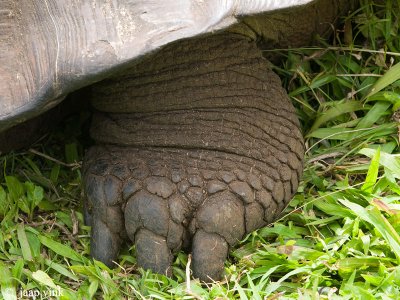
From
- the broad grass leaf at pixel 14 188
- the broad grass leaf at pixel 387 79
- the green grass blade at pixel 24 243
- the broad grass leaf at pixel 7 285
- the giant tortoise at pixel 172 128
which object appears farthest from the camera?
the broad grass leaf at pixel 387 79

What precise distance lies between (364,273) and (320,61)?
0.71 meters

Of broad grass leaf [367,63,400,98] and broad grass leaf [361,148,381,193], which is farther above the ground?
broad grass leaf [367,63,400,98]

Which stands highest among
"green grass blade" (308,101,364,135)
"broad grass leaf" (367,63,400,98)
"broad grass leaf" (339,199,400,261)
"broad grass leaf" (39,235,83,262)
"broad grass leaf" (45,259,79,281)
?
"broad grass leaf" (367,63,400,98)

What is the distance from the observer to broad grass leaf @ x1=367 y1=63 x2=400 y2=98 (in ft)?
5.82

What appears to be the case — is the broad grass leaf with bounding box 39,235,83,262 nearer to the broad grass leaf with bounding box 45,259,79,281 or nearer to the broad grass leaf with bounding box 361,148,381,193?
the broad grass leaf with bounding box 45,259,79,281

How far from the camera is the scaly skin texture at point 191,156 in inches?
57.2

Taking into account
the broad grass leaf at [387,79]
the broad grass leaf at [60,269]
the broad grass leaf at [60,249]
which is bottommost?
the broad grass leaf at [60,269]

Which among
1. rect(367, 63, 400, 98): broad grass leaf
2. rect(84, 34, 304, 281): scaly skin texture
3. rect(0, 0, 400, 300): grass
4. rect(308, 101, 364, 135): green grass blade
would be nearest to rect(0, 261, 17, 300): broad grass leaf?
rect(0, 0, 400, 300): grass

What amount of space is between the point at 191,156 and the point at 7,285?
1.39ft

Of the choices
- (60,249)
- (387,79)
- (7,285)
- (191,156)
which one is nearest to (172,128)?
(191,156)

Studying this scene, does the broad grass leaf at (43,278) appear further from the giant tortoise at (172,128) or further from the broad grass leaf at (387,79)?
the broad grass leaf at (387,79)

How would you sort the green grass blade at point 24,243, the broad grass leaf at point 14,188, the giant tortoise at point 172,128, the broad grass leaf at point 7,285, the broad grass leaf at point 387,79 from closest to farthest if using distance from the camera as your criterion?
the giant tortoise at point 172,128 < the broad grass leaf at point 7,285 < the green grass blade at point 24,243 < the broad grass leaf at point 14,188 < the broad grass leaf at point 387,79

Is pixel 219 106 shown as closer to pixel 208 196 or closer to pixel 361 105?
pixel 208 196

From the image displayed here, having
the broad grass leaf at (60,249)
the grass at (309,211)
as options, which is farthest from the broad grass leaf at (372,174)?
the broad grass leaf at (60,249)
